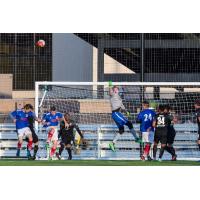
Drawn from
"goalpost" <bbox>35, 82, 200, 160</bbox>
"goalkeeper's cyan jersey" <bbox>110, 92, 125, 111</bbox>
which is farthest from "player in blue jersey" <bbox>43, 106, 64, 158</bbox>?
"goalkeeper's cyan jersey" <bbox>110, 92, 125, 111</bbox>

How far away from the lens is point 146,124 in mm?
26531

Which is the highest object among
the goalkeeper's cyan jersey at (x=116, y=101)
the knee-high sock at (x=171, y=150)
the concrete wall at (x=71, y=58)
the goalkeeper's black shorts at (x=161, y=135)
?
the concrete wall at (x=71, y=58)

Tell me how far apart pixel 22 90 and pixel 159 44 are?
5249 millimetres

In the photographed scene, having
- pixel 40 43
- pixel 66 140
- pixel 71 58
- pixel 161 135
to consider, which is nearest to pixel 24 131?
pixel 66 140

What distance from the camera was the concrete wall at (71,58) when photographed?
121 ft

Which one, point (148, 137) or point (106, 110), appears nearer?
point (148, 137)

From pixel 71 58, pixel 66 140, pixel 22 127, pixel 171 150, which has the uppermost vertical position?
pixel 71 58

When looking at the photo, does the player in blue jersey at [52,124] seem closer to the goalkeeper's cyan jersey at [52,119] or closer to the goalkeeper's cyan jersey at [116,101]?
the goalkeeper's cyan jersey at [52,119]

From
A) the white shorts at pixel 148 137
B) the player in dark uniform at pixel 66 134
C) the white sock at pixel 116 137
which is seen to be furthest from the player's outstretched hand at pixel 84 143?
the white shorts at pixel 148 137

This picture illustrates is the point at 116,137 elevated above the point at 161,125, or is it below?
below

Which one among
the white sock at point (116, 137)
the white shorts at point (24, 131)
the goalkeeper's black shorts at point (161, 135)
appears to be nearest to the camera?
the goalkeeper's black shorts at point (161, 135)

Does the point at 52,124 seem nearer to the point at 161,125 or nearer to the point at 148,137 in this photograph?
the point at 148,137

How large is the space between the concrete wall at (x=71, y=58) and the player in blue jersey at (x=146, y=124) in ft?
33.9

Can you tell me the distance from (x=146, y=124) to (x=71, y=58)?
11.5 m
